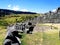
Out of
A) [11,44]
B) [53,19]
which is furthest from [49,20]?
[11,44]

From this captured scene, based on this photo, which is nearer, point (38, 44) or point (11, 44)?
point (11, 44)

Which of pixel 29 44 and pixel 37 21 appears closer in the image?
pixel 29 44

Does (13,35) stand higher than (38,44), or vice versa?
(13,35)

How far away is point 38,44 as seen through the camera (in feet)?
56.3

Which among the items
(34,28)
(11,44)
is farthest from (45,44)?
(34,28)

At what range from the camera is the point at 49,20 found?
35.8 metres

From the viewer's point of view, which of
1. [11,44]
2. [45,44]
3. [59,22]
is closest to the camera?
[11,44]

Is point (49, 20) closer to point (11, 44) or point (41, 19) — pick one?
point (41, 19)

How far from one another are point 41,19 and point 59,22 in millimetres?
4059

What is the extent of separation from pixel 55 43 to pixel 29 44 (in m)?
2.29

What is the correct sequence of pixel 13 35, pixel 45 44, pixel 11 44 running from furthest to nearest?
pixel 45 44 → pixel 11 44 → pixel 13 35

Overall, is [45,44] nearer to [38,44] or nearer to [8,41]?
Answer: [38,44]

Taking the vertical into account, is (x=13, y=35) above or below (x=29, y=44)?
above

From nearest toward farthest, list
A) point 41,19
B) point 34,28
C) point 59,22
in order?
point 34,28 < point 59,22 < point 41,19
